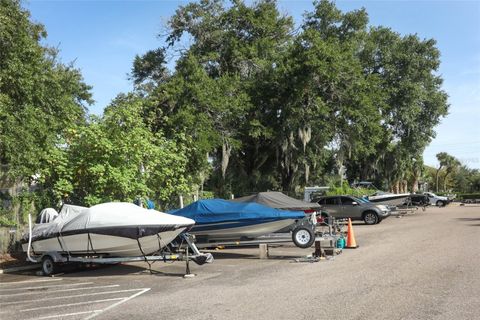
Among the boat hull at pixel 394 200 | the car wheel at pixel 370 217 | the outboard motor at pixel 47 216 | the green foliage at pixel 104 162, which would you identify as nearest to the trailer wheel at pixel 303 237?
the green foliage at pixel 104 162

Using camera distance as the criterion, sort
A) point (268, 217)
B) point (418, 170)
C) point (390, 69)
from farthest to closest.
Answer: point (418, 170)
point (390, 69)
point (268, 217)

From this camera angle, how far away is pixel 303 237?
564 inches

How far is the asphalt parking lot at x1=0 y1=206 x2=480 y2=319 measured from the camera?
7.41m

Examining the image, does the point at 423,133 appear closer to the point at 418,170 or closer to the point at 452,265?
the point at 418,170

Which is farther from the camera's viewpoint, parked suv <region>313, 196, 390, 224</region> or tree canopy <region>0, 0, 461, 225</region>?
parked suv <region>313, 196, 390, 224</region>

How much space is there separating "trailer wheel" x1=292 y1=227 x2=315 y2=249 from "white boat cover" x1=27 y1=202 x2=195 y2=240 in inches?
137

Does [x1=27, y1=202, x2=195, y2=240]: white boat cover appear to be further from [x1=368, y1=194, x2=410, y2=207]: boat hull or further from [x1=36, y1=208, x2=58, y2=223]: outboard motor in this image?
[x1=368, y1=194, x2=410, y2=207]: boat hull

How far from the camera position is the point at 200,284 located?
1010 centimetres

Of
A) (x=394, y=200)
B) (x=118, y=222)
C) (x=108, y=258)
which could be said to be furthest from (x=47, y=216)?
(x=394, y=200)

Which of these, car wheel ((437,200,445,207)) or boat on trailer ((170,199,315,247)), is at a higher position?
boat on trailer ((170,199,315,247))

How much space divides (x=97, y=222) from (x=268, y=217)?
4.96m

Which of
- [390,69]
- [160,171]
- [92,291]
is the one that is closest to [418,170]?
[390,69]

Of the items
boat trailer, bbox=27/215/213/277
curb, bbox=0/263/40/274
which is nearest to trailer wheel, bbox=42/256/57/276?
boat trailer, bbox=27/215/213/277

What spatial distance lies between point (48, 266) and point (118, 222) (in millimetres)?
2554
